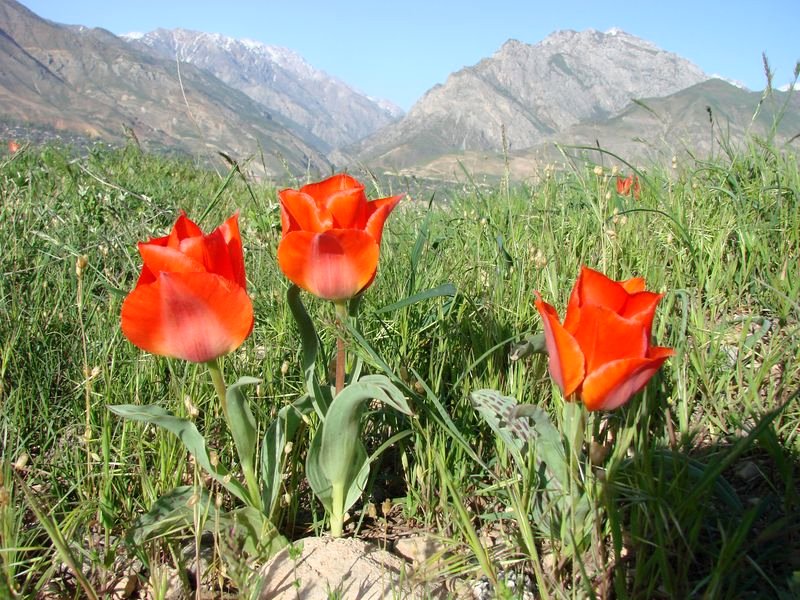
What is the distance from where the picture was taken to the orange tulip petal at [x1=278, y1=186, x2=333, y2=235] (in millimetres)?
1213

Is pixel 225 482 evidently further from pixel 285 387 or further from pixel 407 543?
pixel 285 387

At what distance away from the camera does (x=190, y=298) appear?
41.2 inches

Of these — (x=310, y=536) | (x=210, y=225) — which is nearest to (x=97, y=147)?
(x=210, y=225)

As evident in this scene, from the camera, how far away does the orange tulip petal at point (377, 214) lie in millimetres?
1219

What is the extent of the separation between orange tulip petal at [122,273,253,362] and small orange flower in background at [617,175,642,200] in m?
2.35

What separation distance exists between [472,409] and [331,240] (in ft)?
2.28

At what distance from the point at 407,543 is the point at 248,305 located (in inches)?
28.8

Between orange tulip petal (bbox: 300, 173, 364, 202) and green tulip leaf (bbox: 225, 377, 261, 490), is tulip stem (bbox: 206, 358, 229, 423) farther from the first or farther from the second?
orange tulip petal (bbox: 300, 173, 364, 202)

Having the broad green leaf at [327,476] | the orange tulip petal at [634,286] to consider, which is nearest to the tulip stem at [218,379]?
the broad green leaf at [327,476]

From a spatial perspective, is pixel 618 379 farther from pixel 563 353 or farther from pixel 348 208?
pixel 348 208

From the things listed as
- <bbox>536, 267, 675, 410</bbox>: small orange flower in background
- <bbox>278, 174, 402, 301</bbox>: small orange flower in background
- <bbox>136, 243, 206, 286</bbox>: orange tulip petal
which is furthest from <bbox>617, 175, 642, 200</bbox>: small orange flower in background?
<bbox>136, 243, 206, 286</bbox>: orange tulip petal

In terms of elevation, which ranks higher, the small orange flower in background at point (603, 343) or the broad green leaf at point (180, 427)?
the small orange flower in background at point (603, 343)

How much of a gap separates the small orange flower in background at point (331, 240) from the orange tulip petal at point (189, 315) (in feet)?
0.49

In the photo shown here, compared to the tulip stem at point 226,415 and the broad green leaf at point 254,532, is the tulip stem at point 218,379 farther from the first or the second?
the broad green leaf at point 254,532
